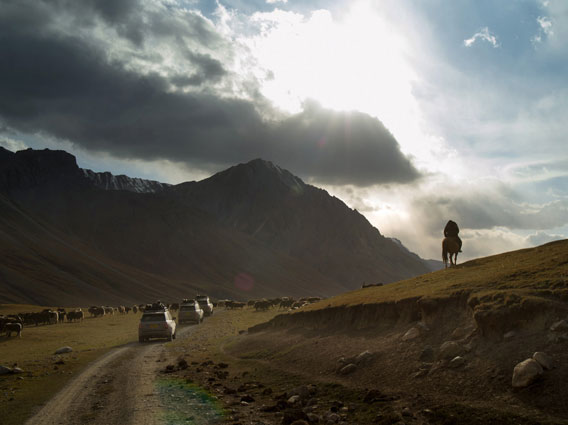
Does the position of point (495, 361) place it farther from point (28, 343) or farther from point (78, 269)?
point (78, 269)

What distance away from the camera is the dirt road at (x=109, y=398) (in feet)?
42.5

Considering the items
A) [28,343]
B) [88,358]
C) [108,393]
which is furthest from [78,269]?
[108,393]

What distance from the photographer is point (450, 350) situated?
51.3 feet

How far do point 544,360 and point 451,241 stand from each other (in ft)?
73.7

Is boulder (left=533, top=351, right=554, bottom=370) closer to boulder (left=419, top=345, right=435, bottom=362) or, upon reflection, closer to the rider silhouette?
boulder (left=419, top=345, right=435, bottom=362)

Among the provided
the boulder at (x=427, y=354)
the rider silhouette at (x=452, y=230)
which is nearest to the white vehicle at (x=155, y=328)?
the rider silhouette at (x=452, y=230)

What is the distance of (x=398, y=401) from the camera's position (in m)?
13.7

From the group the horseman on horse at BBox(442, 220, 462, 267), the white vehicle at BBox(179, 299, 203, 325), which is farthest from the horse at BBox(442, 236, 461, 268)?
the white vehicle at BBox(179, 299, 203, 325)

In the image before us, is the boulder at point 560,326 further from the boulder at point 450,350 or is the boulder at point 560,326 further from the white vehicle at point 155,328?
the white vehicle at point 155,328

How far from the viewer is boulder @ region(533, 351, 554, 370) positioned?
41.1 feet

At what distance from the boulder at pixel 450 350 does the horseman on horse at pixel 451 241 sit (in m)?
19.1

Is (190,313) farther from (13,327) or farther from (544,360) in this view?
(544,360)

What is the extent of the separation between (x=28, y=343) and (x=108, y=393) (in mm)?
26849

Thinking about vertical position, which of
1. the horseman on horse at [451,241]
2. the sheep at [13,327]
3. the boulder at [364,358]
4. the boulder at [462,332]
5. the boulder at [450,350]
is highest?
the horseman on horse at [451,241]
